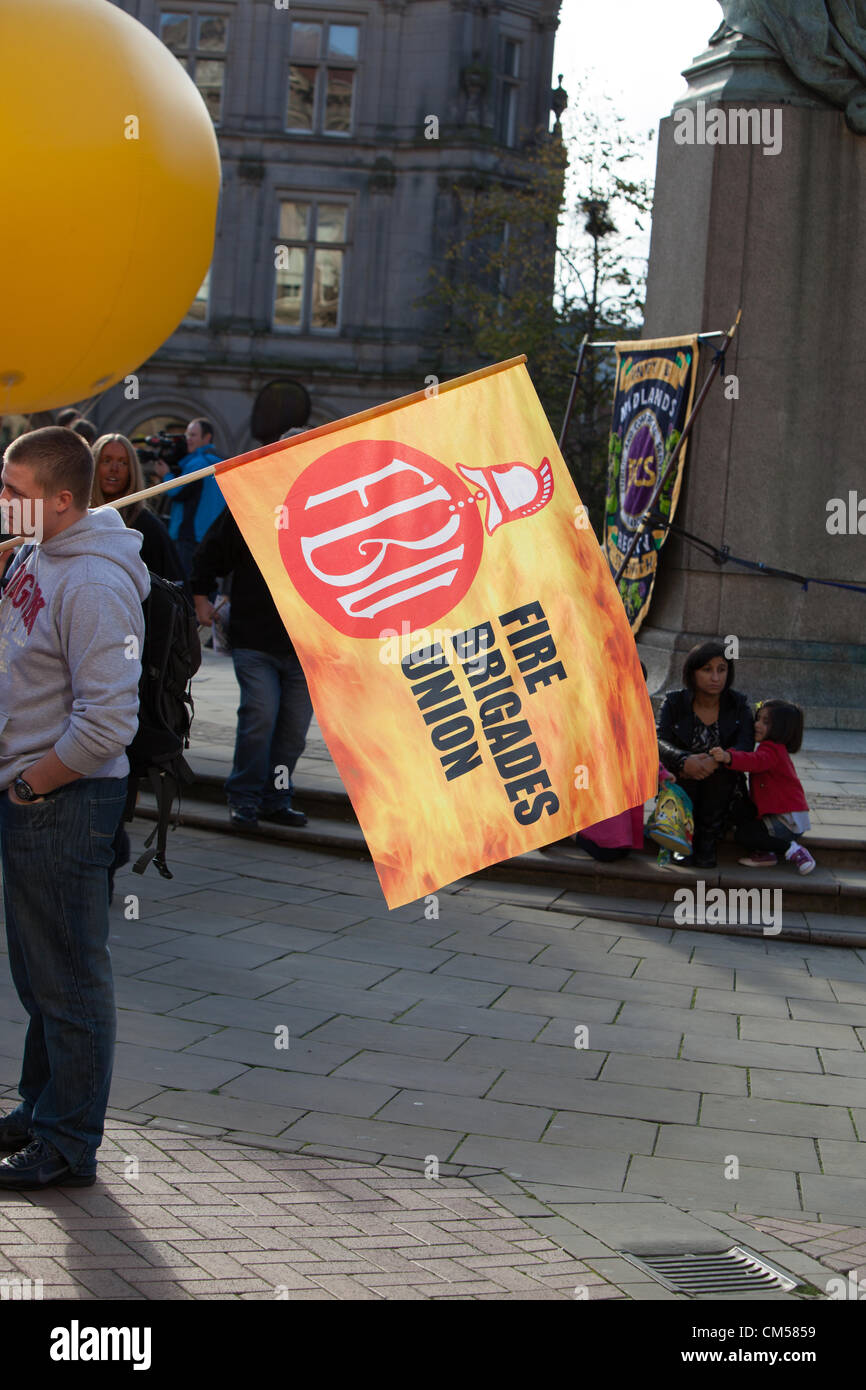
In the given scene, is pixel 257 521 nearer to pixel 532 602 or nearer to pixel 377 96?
pixel 532 602

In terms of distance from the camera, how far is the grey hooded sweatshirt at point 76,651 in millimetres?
4113

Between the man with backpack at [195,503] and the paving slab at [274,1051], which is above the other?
the man with backpack at [195,503]

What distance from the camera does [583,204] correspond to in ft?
86.6

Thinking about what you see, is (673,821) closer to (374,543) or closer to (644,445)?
(644,445)

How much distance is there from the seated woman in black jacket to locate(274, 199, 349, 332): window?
28309 mm

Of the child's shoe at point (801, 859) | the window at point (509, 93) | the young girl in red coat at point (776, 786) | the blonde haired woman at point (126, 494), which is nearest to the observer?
the blonde haired woman at point (126, 494)

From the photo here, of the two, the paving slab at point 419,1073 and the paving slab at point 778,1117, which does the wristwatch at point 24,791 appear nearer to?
the paving slab at point 419,1073

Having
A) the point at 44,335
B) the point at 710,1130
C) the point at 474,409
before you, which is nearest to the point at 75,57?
the point at 44,335

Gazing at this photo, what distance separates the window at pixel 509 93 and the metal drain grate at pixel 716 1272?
34061 millimetres

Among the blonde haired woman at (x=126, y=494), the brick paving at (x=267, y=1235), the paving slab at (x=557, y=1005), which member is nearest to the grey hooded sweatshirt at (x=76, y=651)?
the brick paving at (x=267, y=1235)

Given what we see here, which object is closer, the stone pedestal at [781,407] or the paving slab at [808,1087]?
the paving slab at [808,1087]

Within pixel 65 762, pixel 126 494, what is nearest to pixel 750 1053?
pixel 65 762

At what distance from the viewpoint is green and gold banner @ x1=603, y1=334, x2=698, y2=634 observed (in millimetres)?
11047

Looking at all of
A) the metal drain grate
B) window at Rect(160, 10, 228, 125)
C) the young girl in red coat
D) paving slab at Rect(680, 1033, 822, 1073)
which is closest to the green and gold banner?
the young girl in red coat
